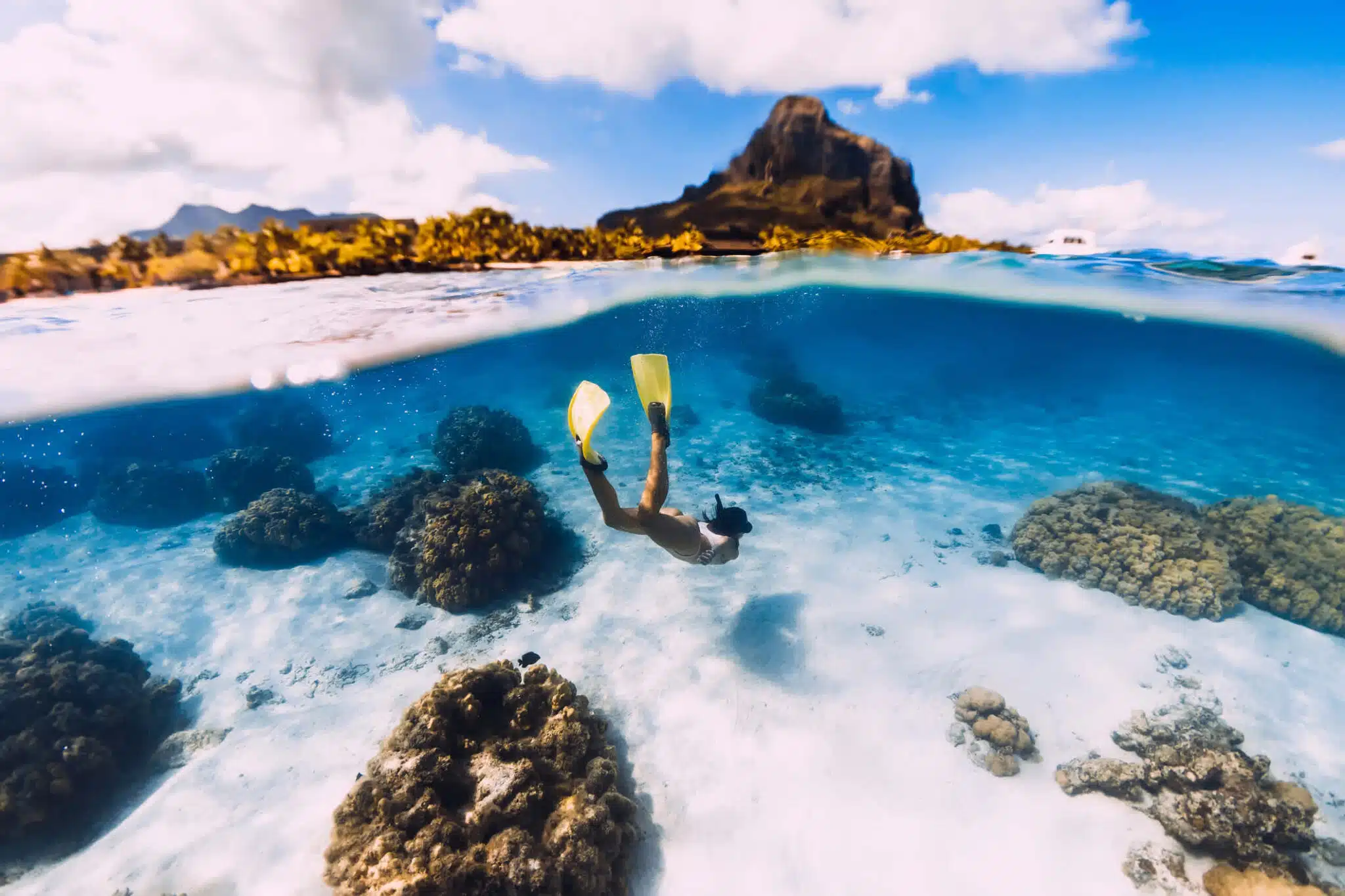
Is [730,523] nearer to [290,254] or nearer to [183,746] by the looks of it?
[183,746]

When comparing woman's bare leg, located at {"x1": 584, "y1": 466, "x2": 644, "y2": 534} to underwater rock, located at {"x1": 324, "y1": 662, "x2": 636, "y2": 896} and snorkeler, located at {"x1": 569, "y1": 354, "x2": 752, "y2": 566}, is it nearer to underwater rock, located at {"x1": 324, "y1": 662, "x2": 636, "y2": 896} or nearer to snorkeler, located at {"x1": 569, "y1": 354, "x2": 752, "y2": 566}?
snorkeler, located at {"x1": 569, "y1": 354, "x2": 752, "y2": 566}

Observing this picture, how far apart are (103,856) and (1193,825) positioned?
1135cm

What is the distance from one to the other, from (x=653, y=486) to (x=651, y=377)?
1.41 m

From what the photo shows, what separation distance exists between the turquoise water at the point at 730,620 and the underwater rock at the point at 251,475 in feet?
2.93

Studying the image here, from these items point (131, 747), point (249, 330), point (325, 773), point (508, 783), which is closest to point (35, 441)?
point (249, 330)

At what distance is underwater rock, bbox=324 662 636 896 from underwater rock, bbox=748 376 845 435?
15509 mm

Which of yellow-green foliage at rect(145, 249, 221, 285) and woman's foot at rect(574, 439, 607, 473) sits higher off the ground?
yellow-green foliage at rect(145, 249, 221, 285)

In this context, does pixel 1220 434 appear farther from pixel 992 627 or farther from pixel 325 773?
pixel 325 773

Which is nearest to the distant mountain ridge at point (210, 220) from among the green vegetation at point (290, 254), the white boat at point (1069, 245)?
the green vegetation at point (290, 254)

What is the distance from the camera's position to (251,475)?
14062 millimetres

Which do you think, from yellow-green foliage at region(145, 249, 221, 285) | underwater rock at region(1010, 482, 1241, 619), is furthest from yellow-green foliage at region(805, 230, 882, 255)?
yellow-green foliage at region(145, 249, 221, 285)

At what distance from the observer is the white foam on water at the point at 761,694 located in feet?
16.5

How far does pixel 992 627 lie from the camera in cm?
827

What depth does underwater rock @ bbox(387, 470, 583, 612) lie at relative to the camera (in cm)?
898
